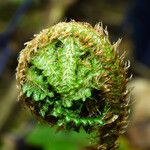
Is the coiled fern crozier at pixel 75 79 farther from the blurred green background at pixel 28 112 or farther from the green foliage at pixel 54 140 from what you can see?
the green foliage at pixel 54 140

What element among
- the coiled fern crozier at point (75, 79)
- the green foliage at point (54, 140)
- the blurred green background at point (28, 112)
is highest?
the blurred green background at point (28, 112)

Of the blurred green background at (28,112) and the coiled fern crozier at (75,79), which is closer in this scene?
the coiled fern crozier at (75,79)

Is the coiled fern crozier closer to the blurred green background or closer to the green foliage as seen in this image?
the blurred green background

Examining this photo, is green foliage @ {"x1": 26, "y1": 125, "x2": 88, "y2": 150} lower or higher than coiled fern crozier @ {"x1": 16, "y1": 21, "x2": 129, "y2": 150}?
higher

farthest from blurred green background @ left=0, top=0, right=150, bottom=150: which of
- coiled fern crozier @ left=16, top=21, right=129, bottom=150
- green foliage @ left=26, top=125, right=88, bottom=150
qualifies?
coiled fern crozier @ left=16, top=21, right=129, bottom=150

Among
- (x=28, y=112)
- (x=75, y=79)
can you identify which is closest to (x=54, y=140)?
(x=28, y=112)

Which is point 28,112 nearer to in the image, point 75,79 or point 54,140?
point 54,140

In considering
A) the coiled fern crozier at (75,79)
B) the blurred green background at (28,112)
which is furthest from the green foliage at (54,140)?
the coiled fern crozier at (75,79)

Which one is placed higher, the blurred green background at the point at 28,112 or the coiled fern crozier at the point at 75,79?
the blurred green background at the point at 28,112
